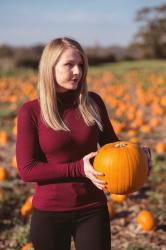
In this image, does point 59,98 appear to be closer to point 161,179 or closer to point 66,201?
point 66,201

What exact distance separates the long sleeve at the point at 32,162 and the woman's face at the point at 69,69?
279 mm

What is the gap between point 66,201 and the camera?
9.76 feet

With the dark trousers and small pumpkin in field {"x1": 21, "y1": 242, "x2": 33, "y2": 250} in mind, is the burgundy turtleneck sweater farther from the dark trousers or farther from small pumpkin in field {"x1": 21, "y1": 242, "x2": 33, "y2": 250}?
small pumpkin in field {"x1": 21, "y1": 242, "x2": 33, "y2": 250}

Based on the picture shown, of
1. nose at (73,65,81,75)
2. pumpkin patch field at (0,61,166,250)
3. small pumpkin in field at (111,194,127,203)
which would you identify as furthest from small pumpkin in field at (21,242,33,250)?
nose at (73,65,81,75)

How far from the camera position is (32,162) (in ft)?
9.54

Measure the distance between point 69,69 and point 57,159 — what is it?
1.91 feet

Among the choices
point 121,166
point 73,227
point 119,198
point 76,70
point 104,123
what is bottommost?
point 119,198

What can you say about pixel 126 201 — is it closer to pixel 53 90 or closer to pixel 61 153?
pixel 61 153

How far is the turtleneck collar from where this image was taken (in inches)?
122

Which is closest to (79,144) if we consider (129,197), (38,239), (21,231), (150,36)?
(38,239)

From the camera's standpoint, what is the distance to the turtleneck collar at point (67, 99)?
3102 mm

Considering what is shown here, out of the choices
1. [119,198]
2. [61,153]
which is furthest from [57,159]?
[119,198]

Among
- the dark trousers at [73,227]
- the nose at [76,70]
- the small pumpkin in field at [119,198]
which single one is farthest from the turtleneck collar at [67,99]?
the small pumpkin in field at [119,198]

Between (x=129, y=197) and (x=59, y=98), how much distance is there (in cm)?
310
